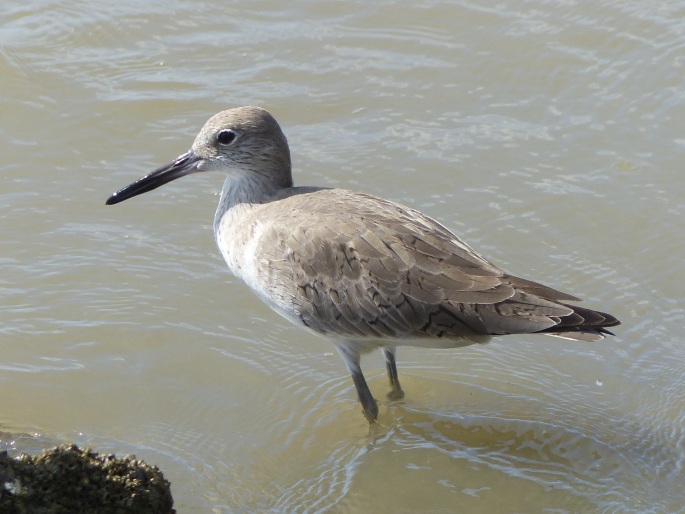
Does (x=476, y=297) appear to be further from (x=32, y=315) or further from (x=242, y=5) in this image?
(x=242, y=5)

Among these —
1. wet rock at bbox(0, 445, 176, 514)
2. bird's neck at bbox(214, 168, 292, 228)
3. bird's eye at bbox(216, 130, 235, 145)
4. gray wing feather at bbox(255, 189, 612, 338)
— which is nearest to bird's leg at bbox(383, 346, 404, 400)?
gray wing feather at bbox(255, 189, 612, 338)

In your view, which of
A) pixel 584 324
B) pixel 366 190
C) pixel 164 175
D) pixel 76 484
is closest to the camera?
pixel 76 484

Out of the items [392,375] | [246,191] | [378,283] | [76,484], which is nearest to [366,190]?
[246,191]

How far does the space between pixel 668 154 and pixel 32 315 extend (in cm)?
446

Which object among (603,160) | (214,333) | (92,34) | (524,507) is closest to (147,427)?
(214,333)

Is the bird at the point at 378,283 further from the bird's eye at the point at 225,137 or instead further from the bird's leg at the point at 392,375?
the bird's eye at the point at 225,137

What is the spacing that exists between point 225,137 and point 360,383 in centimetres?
171

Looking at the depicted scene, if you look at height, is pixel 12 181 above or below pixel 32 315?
above

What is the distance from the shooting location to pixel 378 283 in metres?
5.67

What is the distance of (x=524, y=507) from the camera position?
16.9 feet

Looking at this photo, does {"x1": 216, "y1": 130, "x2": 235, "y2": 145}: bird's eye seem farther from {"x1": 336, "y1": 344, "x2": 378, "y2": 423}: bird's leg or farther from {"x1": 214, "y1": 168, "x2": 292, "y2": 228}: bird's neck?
{"x1": 336, "y1": 344, "x2": 378, "y2": 423}: bird's leg

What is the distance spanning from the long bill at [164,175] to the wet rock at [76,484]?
8.97ft

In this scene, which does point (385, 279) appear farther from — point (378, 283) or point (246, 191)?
point (246, 191)

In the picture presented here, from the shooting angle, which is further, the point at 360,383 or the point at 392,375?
the point at 392,375
